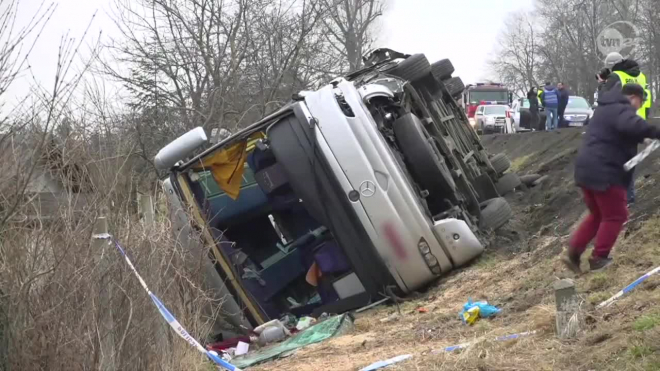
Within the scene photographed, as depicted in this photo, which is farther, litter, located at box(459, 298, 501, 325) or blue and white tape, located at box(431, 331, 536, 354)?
litter, located at box(459, 298, 501, 325)

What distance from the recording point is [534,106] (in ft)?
80.2

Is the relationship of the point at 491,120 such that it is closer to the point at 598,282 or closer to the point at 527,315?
the point at 598,282

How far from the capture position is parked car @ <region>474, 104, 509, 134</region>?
28859 mm

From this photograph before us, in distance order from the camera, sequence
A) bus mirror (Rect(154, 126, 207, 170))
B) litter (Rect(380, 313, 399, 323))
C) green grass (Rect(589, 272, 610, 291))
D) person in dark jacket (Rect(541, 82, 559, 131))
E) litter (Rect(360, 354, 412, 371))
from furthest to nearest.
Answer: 1. person in dark jacket (Rect(541, 82, 559, 131))
2. bus mirror (Rect(154, 126, 207, 170))
3. litter (Rect(380, 313, 399, 323))
4. green grass (Rect(589, 272, 610, 291))
5. litter (Rect(360, 354, 412, 371))

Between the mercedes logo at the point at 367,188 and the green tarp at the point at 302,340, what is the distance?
3.28 feet

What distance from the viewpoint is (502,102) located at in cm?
3384

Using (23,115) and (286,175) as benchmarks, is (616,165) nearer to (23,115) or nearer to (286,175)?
(286,175)

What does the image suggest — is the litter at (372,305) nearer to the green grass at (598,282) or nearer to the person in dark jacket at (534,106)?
the green grass at (598,282)

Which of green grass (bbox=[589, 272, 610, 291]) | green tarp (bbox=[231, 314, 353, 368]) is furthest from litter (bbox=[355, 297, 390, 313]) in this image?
green grass (bbox=[589, 272, 610, 291])

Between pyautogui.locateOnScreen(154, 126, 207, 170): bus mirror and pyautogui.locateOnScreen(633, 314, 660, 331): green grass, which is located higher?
pyautogui.locateOnScreen(154, 126, 207, 170): bus mirror

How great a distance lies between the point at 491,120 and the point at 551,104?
24.8ft

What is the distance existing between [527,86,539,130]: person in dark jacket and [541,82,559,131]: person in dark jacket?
2.02 meters

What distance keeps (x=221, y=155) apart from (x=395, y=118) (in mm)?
1630

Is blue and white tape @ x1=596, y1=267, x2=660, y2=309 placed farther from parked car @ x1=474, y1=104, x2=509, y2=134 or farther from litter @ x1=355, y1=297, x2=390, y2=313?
parked car @ x1=474, y1=104, x2=509, y2=134
